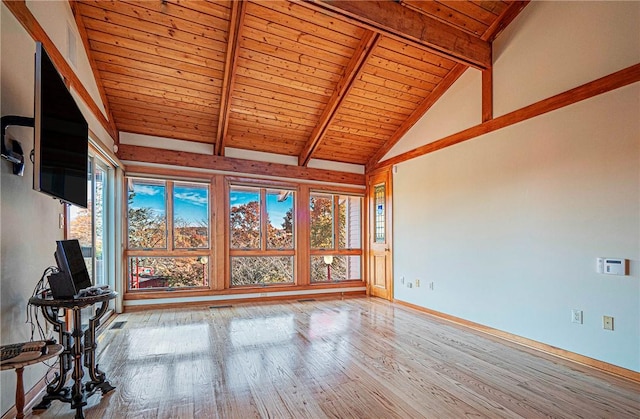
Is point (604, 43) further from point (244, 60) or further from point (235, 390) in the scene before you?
point (235, 390)

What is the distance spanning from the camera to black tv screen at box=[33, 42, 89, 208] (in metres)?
1.69

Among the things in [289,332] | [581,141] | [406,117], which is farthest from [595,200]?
[289,332]

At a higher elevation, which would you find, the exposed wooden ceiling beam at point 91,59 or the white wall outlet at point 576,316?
the exposed wooden ceiling beam at point 91,59

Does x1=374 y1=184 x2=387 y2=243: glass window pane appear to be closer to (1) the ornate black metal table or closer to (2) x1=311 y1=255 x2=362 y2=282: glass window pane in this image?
(2) x1=311 y1=255 x2=362 y2=282: glass window pane

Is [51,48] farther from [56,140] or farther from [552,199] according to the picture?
[552,199]

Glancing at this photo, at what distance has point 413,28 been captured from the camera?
344 centimetres

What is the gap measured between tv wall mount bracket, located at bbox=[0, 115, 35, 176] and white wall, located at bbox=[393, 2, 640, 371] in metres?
4.43

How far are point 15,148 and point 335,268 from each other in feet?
17.3

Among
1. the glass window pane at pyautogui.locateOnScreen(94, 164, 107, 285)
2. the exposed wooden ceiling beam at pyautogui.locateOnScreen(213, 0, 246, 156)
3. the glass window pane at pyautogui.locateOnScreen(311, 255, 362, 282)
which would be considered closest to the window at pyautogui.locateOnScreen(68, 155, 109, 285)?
the glass window pane at pyautogui.locateOnScreen(94, 164, 107, 285)

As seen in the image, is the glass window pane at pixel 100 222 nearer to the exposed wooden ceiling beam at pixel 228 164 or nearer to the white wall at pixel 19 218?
the exposed wooden ceiling beam at pixel 228 164

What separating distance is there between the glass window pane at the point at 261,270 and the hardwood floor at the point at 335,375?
4.79 feet

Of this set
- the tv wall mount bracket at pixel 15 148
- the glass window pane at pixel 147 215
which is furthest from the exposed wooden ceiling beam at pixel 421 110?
the tv wall mount bracket at pixel 15 148

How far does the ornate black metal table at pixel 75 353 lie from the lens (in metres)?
1.98

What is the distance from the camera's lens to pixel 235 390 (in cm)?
237
